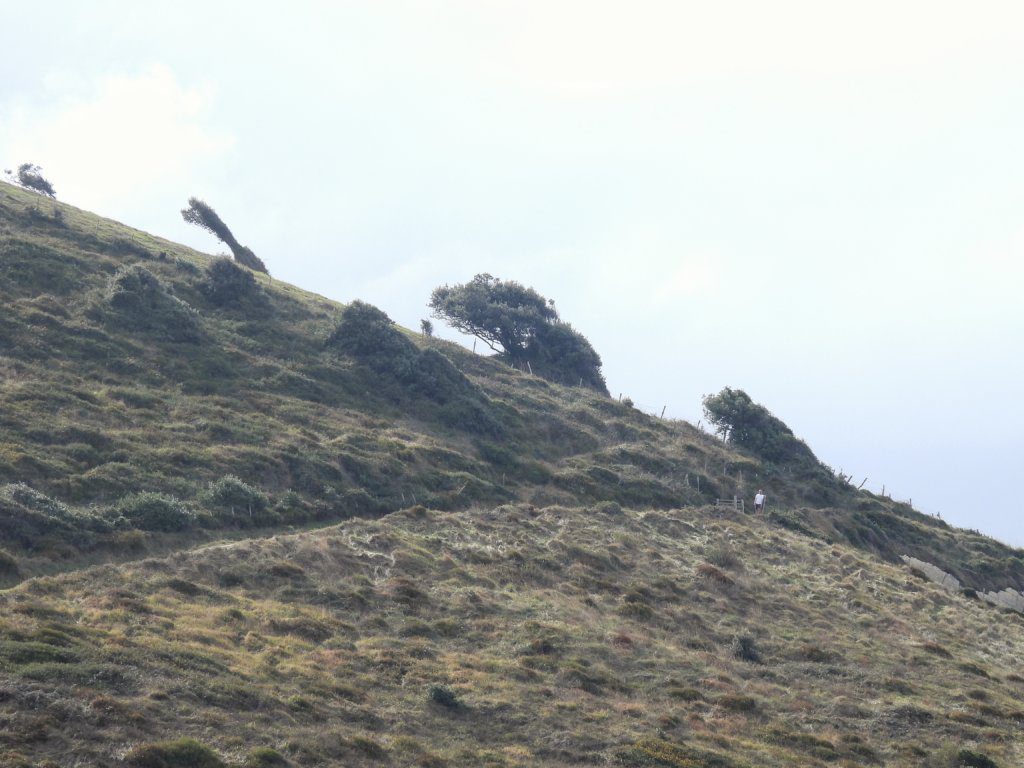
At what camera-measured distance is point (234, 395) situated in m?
49.2

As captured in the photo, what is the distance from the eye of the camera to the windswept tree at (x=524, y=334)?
3406 inches

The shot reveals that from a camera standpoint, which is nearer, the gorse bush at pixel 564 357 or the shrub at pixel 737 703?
the shrub at pixel 737 703

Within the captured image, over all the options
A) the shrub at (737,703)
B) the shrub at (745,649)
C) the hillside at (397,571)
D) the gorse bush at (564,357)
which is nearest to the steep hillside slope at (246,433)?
the hillside at (397,571)

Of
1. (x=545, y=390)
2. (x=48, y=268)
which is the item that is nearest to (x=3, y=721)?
(x=48, y=268)

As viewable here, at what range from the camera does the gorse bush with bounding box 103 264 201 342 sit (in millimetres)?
53719

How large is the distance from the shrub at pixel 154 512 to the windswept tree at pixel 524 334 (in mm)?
52330

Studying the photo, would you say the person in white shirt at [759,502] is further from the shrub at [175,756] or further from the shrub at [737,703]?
the shrub at [175,756]

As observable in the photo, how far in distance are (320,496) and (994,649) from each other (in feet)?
96.9

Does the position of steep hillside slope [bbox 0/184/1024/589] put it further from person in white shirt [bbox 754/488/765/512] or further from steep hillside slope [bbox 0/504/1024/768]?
steep hillside slope [bbox 0/504/1024/768]

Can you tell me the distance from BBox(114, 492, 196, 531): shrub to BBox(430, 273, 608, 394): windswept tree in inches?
2060

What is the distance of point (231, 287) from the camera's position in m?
65.4

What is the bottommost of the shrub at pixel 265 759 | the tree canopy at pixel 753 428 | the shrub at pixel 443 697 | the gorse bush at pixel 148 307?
the shrub at pixel 265 759

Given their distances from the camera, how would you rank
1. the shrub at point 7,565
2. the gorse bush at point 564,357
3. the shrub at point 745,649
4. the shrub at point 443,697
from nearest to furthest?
the shrub at point 443,697
the shrub at point 7,565
the shrub at point 745,649
the gorse bush at point 564,357

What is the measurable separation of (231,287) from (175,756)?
168ft
